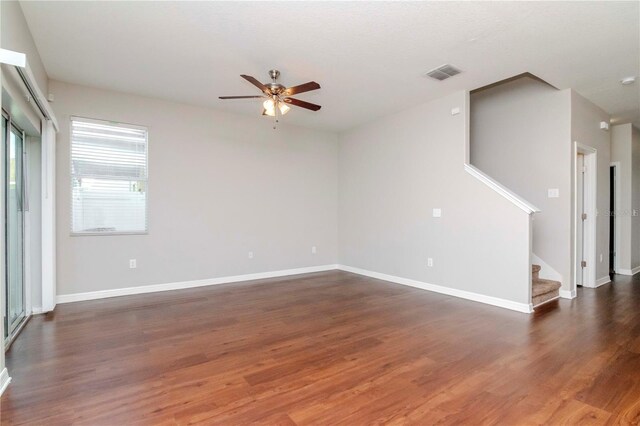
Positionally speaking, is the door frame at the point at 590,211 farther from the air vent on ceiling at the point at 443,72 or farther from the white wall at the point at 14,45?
the white wall at the point at 14,45

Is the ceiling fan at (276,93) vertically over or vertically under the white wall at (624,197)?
over

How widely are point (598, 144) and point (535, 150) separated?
123cm

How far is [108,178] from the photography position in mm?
4383

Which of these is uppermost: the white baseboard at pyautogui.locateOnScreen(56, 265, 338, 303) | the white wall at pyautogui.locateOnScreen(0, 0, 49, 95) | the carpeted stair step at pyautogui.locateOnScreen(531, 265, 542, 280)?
the white wall at pyautogui.locateOnScreen(0, 0, 49, 95)

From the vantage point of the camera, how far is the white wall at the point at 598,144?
174 inches

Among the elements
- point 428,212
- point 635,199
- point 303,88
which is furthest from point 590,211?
point 303,88

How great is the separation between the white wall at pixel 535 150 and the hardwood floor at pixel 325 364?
0.94 m

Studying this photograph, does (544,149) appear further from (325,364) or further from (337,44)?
(325,364)

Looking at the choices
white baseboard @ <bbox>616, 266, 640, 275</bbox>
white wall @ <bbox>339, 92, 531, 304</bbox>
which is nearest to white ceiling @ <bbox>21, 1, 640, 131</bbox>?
white wall @ <bbox>339, 92, 531, 304</bbox>

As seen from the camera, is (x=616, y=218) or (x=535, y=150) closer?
(x=535, y=150)

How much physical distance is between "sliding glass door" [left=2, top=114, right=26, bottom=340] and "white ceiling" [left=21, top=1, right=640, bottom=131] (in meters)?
1.02

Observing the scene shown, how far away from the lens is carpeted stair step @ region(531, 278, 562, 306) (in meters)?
3.89

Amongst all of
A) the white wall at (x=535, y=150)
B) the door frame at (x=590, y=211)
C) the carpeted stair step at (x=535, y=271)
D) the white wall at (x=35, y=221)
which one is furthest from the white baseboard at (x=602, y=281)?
the white wall at (x=35, y=221)

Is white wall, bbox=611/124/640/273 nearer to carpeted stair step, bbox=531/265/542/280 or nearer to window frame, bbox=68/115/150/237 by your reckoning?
carpeted stair step, bbox=531/265/542/280
